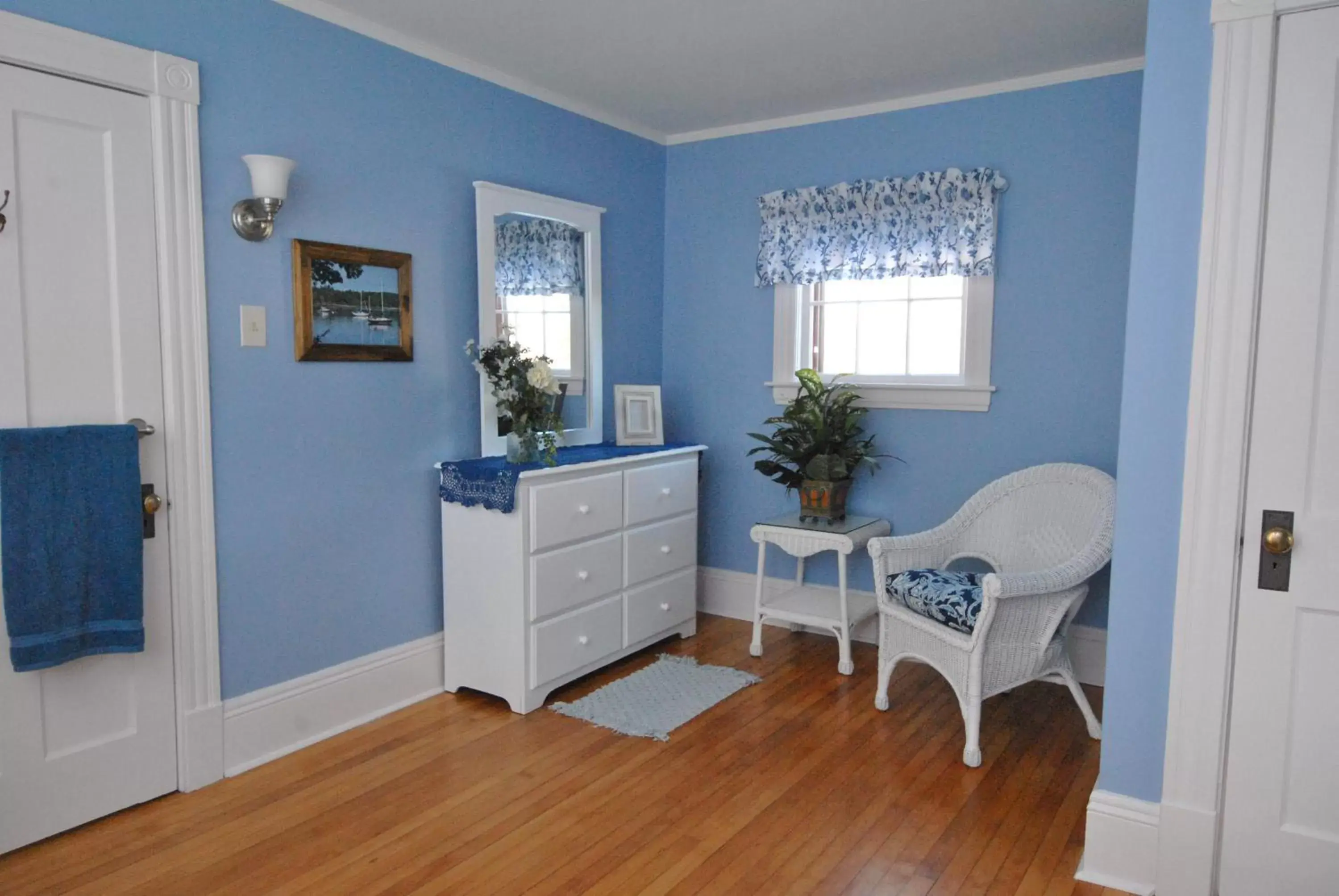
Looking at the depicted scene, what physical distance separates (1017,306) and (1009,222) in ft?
1.14

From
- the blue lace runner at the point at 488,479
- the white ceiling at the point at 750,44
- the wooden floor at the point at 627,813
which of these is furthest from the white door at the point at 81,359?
the blue lace runner at the point at 488,479

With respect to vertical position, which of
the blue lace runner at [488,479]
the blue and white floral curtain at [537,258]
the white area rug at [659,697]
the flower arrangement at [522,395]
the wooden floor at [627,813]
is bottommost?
the wooden floor at [627,813]

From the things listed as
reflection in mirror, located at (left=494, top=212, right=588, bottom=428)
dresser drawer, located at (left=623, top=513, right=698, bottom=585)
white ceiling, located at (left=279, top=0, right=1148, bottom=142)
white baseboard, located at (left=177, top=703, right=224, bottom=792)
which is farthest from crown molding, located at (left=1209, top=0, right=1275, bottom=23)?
white baseboard, located at (left=177, top=703, right=224, bottom=792)

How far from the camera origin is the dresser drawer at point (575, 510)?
329cm

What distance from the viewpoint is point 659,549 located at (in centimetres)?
396

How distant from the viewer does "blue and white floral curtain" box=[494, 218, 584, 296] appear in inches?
144

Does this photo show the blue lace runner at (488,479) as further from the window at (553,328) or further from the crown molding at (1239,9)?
the crown molding at (1239,9)

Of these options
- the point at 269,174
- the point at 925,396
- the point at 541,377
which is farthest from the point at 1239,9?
the point at 269,174

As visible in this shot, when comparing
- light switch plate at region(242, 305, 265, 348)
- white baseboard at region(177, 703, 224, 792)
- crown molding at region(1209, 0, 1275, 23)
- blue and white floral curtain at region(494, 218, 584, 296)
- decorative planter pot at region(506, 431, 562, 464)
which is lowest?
white baseboard at region(177, 703, 224, 792)

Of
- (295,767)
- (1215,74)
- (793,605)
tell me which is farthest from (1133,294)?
(295,767)

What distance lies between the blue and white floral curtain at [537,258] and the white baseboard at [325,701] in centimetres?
146

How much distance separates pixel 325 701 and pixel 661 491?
1.56m

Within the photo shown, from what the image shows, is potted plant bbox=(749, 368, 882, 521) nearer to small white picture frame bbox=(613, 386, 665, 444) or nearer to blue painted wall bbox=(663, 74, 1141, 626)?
blue painted wall bbox=(663, 74, 1141, 626)

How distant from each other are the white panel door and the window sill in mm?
1818
